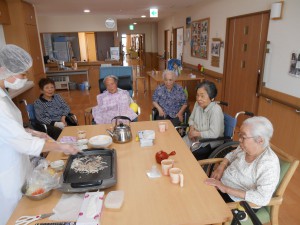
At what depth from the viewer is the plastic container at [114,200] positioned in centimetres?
113

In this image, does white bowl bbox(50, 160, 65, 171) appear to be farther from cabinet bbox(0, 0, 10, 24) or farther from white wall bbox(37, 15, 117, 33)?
white wall bbox(37, 15, 117, 33)

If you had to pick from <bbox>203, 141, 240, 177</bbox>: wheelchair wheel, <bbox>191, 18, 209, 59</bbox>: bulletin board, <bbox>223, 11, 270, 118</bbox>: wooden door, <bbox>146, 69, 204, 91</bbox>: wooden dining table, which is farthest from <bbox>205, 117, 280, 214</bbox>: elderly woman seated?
<bbox>191, 18, 209, 59</bbox>: bulletin board

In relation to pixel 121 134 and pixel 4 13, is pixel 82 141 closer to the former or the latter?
pixel 121 134

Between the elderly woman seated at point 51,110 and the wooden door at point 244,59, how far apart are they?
2735 mm

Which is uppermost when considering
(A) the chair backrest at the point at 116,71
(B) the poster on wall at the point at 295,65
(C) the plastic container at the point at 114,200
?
(B) the poster on wall at the point at 295,65

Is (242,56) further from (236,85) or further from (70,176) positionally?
(70,176)

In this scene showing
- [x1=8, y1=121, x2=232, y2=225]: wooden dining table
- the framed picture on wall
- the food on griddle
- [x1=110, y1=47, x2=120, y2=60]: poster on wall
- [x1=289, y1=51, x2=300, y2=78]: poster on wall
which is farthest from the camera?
[x1=110, y1=47, x2=120, y2=60]: poster on wall

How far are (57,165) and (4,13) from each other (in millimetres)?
4076

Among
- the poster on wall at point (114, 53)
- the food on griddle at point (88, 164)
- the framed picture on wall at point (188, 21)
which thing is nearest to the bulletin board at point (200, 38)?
the framed picture on wall at point (188, 21)

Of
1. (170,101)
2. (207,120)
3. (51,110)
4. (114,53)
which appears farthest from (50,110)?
(114,53)

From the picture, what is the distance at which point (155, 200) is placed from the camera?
1191mm

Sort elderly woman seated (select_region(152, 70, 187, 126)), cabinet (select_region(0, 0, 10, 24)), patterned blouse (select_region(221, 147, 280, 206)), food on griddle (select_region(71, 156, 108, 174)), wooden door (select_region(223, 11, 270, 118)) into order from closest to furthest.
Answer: patterned blouse (select_region(221, 147, 280, 206)) → food on griddle (select_region(71, 156, 108, 174)) → elderly woman seated (select_region(152, 70, 187, 126)) → wooden door (select_region(223, 11, 270, 118)) → cabinet (select_region(0, 0, 10, 24))

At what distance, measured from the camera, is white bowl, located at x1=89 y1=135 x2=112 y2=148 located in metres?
1.77

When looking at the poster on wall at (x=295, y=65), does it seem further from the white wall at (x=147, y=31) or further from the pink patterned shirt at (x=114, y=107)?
the white wall at (x=147, y=31)
